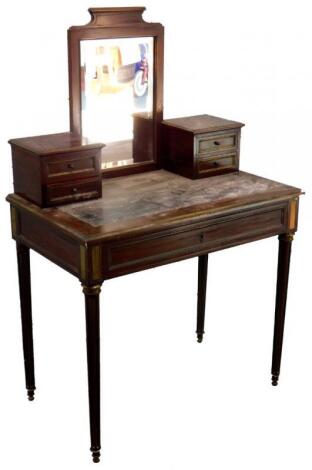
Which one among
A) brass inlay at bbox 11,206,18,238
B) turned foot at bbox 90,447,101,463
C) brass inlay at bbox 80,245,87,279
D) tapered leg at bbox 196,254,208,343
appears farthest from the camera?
tapered leg at bbox 196,254,208,343

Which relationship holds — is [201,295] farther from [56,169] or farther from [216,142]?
[56,169]

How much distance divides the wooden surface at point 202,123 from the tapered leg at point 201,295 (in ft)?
3.18

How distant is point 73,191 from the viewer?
13.8ft

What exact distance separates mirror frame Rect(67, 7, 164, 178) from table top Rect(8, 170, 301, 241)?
0.20 m

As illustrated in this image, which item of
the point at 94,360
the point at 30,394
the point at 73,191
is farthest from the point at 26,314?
the point at 73,191

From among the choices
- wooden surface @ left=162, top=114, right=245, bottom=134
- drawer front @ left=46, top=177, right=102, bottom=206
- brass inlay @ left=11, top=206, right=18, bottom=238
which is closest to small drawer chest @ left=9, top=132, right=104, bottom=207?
drawer front @ left=46, top=177, right=102, bottom=206

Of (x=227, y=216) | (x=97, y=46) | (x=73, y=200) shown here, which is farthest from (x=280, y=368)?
(x=97, y=46)

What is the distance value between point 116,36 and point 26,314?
155cm

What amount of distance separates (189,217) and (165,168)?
0.79 m

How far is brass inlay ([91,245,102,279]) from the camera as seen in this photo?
12.6 ft

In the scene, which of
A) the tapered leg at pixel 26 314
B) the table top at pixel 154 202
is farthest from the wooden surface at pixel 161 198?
the tapered leg at pixel 26 314

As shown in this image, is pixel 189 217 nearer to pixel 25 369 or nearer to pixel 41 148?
pixel 41 148

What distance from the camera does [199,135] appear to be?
4586mm

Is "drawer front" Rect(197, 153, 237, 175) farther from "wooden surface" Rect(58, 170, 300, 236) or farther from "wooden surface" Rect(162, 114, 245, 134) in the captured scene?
"wooden surface" Rect(162, 114, 245, 134)
